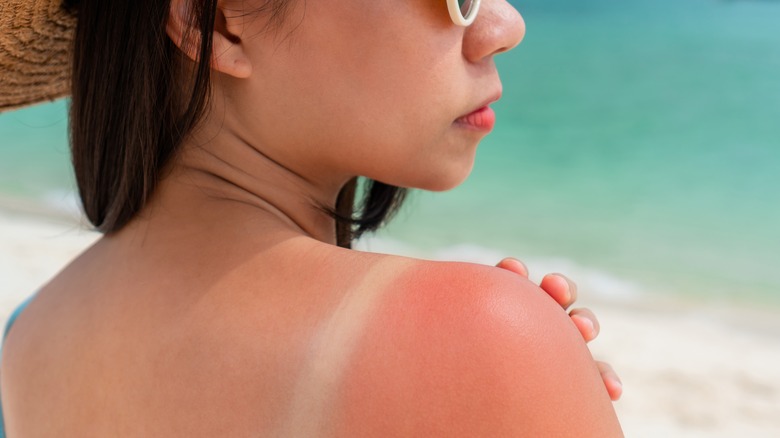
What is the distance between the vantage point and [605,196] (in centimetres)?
772

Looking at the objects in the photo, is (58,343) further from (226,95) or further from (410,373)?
(410,373)

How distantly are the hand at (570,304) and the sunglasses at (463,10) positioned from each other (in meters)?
0.29

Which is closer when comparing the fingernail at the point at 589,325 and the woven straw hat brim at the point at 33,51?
the fingernail at the point at 589,325

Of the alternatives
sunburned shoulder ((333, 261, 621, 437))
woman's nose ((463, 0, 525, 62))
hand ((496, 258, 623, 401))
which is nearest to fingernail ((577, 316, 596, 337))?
hand ((496, 258, 623, 401))

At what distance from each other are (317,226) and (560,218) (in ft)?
20.2

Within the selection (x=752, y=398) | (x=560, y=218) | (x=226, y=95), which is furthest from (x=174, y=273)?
(x=560, y=218)

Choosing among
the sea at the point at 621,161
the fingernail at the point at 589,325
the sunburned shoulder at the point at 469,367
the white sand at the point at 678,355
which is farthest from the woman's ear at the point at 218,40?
the sea at the point at 621,161

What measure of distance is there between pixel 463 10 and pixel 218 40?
0.30 metres

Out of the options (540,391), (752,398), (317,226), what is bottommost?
(317,226)

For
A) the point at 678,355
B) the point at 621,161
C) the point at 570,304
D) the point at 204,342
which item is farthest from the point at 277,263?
the point at 621,161

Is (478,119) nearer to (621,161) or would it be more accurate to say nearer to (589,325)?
(589,325)

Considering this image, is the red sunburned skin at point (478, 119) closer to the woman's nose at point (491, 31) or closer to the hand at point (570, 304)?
the woman's nose at point (491, 31)

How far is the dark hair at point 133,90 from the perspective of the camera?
107 cm

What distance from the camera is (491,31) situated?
1080 mm
